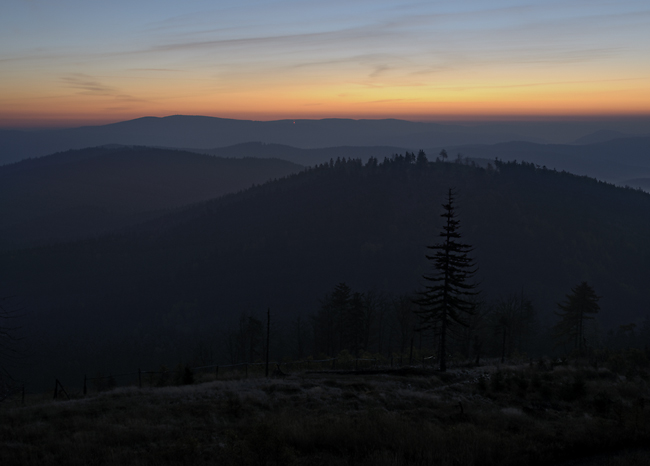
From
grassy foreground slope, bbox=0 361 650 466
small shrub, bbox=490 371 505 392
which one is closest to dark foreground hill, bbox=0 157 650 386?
grassy foreground slope, bbox=0 361 650 466

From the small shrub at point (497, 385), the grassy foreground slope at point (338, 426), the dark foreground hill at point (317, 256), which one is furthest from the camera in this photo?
the dark foreground hill at point (317, 256)

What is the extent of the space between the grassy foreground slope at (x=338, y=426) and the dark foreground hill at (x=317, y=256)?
78856 millimetres

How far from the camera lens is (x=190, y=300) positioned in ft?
423

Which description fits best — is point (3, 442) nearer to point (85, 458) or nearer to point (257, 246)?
point (85, 458)

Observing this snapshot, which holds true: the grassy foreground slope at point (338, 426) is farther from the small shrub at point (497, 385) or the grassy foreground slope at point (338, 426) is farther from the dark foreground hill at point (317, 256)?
the dark foreground hill at point (317, 256)

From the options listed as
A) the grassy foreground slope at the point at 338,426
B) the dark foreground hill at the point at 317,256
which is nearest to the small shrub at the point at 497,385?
the grassy foreground slope at the point at 338,426

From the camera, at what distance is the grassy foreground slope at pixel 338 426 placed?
10.2m

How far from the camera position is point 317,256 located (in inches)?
5891

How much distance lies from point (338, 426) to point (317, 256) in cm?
13758

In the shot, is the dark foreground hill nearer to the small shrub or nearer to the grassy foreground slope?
the grassy foreground slope

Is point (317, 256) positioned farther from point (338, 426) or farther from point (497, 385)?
point (338, 426)

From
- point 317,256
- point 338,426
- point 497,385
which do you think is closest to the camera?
point 338,426

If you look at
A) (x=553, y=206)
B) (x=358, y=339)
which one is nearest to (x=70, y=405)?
(x=358, y=339)

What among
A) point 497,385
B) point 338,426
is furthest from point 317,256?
point 338,426
